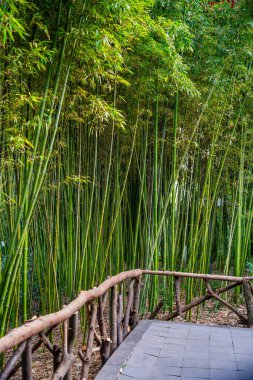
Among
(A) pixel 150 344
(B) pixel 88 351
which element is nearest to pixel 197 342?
(A) pixel 150 344

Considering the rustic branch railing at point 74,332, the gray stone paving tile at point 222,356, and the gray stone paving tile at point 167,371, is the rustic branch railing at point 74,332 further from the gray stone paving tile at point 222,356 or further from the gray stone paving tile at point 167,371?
the gray stone paving tile at point 222,356

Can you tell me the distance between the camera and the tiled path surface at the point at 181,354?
245 centimetres

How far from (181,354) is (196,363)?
0.19m

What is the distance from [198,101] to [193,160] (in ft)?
2.67

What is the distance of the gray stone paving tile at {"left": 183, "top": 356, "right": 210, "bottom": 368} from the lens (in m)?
2.62

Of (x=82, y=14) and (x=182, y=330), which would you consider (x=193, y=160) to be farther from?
(x=82, y=14)

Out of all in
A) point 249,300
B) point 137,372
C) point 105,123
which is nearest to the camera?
point 137,372

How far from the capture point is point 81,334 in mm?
4398

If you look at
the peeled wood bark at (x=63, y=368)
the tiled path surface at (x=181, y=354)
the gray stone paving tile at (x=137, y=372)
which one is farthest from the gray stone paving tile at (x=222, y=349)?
the peeled wood bark at (x=63, y=368)

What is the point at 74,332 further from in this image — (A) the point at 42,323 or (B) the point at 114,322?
(B) the point at 114,322

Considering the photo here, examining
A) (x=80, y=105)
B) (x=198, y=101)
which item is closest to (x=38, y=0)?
(x=80, y=105)

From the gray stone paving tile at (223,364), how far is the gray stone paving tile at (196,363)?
32mm

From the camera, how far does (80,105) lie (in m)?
3.55

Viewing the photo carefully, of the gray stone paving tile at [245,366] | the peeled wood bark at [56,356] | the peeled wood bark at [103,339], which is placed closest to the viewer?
the peeled wood bark at [56,356]
